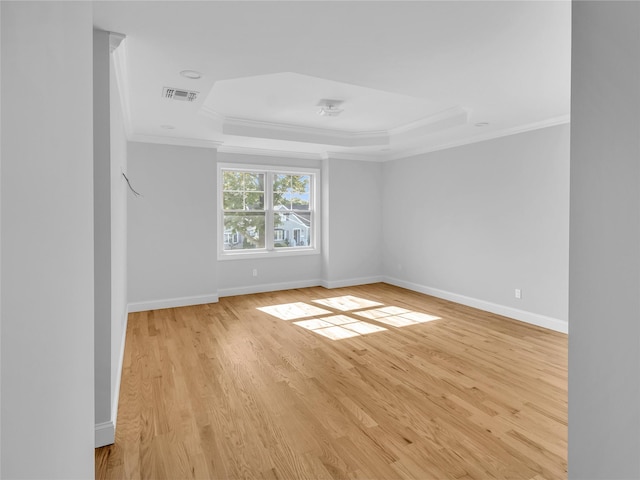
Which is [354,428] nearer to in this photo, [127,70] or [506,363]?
[506,363]

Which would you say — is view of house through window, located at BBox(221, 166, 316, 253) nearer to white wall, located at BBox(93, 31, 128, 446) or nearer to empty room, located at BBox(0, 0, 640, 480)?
empty room, located at BBox(0, 0, 640, 480)

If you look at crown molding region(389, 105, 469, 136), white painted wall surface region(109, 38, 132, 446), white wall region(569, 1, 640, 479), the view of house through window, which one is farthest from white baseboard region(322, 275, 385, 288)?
white wall region(569, 1, 640, 479)

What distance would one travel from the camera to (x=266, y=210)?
6332mm

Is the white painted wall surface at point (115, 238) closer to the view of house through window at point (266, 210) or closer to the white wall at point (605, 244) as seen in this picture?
the white wall at point (605, 244)

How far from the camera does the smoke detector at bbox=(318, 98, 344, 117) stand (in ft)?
13.5

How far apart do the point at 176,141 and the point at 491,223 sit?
4.55 metres

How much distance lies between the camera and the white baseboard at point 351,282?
6629 mm

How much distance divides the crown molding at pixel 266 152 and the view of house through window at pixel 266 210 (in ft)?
0.88

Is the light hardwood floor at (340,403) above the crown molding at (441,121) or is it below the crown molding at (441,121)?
below

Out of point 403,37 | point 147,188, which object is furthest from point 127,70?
point 147,188

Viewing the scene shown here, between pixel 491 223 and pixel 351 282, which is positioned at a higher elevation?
pixel 491 223

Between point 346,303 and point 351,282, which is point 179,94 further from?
point 351,282

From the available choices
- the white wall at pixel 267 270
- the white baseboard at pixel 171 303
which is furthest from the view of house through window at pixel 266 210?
the white baseboard at pixel 171 303
